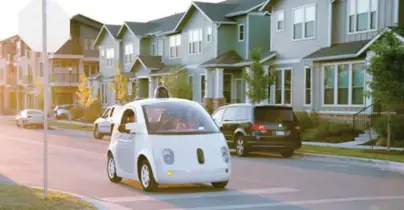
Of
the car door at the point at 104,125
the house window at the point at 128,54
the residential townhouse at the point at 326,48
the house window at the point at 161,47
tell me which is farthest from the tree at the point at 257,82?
the house window at the point at 128,54

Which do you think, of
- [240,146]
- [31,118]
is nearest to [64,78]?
[31,118]

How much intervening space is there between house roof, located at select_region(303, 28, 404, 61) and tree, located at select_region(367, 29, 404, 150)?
19.9 ft

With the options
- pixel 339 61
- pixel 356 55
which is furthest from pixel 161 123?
pixel 339 61

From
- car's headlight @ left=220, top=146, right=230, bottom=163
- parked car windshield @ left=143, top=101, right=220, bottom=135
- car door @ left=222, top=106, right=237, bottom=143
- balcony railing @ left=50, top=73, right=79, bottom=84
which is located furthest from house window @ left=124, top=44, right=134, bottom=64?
car's headlight @ left=220, top=146, right=230, bottom=163

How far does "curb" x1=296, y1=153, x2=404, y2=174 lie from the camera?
56.1 feet

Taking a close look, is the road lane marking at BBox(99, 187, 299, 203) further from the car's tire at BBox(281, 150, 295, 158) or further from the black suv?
the car's tire at BBox(281, 150, 295, 158)

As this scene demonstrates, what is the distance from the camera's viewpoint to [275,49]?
1404 inches

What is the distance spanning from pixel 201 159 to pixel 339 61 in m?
19.7

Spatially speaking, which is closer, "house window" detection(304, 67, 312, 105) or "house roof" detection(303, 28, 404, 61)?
"house roof" detection(303, 28, 404, 61)

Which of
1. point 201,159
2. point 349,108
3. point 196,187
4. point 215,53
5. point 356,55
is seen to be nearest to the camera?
point 201,159

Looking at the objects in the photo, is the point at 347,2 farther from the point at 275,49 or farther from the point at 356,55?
the point at 275,49

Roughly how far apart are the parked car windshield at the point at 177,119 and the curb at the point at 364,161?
6.85m

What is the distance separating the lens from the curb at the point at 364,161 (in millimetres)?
17109

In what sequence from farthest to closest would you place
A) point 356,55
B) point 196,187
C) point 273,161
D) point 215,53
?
point 215,53 < point 356,55 < point 273,161 < point 196,187
